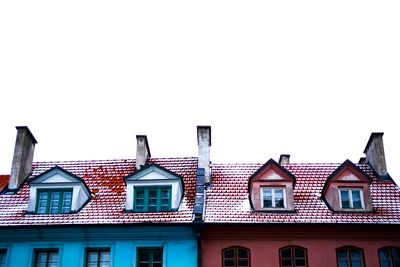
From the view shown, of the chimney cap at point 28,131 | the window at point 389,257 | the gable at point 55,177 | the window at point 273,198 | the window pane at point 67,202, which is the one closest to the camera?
the window at point 389,257

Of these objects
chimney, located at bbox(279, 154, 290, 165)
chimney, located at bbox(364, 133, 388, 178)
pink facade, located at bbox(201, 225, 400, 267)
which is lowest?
pink facade, located at bbox(201, 225, 400, 267)

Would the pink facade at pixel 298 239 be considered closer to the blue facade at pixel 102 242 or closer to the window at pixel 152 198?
the blue facade at pixel 102 242

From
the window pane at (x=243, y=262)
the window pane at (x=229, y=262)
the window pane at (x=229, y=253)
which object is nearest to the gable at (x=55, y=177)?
the window pane at (x=229, y=253)

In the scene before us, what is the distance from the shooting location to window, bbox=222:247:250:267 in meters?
25.5

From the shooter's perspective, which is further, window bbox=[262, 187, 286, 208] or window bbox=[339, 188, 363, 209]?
window bbox=[262, 187, 286, 208]

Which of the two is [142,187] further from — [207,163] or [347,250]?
[347,250]

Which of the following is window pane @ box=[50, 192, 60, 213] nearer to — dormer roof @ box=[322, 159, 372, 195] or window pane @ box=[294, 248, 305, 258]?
window pane @ box=[294, 248, 305, 258]

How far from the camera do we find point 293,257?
2555 centimetres

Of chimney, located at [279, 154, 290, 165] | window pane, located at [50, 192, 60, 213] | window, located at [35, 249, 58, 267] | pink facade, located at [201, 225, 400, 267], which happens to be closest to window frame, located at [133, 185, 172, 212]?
pink facade, located at [201, 225, 400, 267]

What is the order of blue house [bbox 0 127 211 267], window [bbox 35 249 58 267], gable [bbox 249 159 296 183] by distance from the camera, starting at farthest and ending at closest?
1. gable [bbox 249 159 296 183]
2. window [bbox 35 249 58 267]
3. blue house [bbox 0 127 211 267]

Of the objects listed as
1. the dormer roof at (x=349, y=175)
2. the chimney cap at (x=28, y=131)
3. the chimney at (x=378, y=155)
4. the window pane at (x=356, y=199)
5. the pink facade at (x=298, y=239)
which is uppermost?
the chimney cap at (x=28, y=131)

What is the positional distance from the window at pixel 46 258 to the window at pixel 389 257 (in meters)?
14.1

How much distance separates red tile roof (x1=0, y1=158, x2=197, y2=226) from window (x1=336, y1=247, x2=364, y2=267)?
6688 millimetres

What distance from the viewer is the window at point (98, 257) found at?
2584 centimetres
